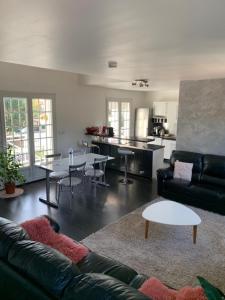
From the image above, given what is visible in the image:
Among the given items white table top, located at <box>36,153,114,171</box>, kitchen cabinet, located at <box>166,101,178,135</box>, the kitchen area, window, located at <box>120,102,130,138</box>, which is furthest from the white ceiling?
window, located at <box>120,102,130,138</box>

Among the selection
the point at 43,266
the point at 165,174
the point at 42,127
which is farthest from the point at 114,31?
the point at 42,127

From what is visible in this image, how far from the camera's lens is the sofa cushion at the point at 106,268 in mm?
2068

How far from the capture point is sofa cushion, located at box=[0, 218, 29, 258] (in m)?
1.81

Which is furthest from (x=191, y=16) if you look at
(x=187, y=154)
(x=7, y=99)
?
(x=7, y=99)

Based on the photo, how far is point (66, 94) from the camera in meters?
6.51

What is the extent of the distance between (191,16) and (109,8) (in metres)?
0.60

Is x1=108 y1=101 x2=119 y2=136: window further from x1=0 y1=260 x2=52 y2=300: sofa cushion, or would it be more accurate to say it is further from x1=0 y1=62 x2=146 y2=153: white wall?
x1=0 y1=260 x2=52 y2=300: sofa cushion

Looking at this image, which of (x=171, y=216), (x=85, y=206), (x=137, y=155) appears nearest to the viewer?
(x=171, y=216)

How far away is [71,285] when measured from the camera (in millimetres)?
1410

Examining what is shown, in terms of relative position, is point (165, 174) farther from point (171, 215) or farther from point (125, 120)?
point (125, 120)

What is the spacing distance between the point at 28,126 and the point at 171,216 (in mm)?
4081

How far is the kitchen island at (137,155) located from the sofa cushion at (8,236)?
453 cm

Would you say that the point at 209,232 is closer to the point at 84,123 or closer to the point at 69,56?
the point at 69,56

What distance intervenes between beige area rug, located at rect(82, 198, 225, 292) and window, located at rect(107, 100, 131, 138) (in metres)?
4.80
